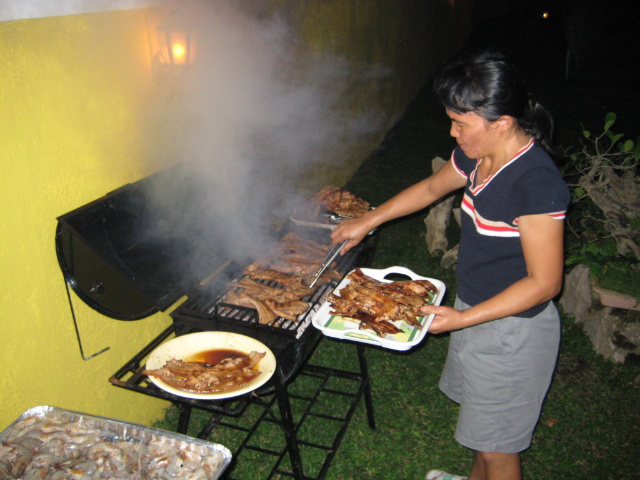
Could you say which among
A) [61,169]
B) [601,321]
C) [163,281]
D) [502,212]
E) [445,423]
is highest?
[61,169]

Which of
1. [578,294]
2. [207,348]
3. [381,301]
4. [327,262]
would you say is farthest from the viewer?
[578,294]

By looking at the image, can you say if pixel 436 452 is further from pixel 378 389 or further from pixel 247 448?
pixel 247 448

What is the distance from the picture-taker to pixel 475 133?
2521 millimetres

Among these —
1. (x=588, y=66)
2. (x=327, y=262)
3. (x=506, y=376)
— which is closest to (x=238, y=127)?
(x=327, y=262)

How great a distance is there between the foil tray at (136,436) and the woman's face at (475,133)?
1.92m

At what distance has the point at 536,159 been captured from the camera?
8.06ft

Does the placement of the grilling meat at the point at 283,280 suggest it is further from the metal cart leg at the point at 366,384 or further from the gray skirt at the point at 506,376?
the gray skirt at the point at 506,376

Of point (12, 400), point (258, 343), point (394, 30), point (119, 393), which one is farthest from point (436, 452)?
point (394, 30)

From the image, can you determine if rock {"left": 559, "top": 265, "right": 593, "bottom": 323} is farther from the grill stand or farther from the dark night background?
the dark night background

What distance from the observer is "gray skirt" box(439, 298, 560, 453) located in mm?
2713

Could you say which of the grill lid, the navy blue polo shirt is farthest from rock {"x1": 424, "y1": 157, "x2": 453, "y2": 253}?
the grill lid

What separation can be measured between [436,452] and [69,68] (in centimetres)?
377

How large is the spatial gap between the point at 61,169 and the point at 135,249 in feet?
2.05

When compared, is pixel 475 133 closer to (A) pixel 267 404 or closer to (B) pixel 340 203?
(A) pixel 267 404
